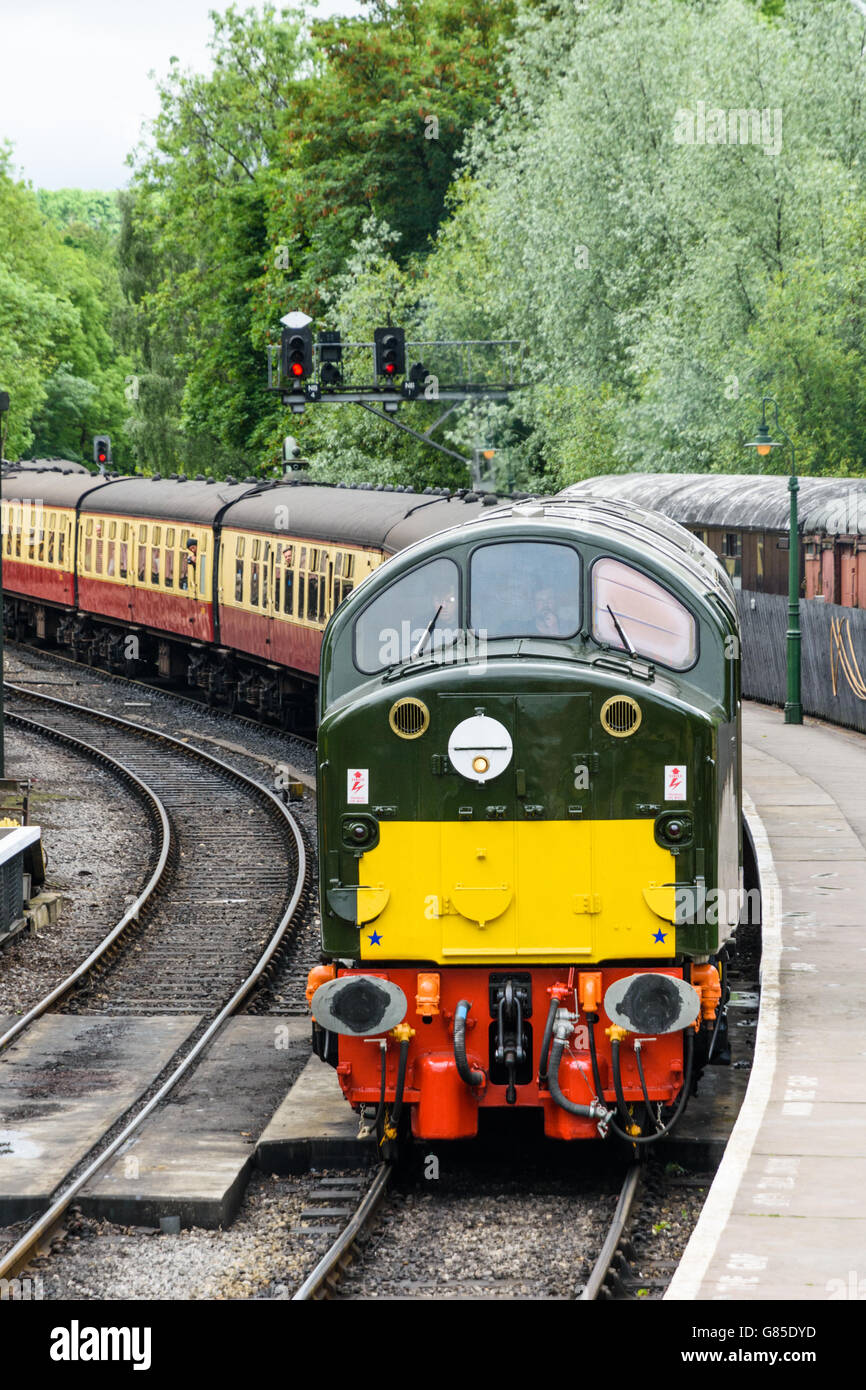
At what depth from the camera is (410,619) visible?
10703 mm

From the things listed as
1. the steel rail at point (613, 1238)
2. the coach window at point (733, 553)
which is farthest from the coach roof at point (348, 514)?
the steel rail at point (613, 1238)

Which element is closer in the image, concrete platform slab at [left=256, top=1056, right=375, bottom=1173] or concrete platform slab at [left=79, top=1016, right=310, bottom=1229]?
concrete platform slab at [left=79, top=1016, right=310, bottom=1229]

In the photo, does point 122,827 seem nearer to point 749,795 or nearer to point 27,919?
point 27,919

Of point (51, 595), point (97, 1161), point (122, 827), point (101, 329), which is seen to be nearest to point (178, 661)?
point (51, 595)

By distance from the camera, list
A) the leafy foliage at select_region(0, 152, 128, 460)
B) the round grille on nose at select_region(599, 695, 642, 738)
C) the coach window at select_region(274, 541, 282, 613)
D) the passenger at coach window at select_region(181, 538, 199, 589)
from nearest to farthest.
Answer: the round grille on nose at select_region(599, 695, 642, 738), the coach window at select_region(274, 541, 282, 613), the passenger at coach window at select_region(181, 538, 199, 589), the leafy foliage at select_region(0, 152, 128, 460)

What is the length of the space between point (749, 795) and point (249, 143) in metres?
53.5

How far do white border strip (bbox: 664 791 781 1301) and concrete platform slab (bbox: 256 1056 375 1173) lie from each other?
90.0 inches

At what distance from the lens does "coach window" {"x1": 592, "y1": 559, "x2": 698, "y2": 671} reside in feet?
34.4

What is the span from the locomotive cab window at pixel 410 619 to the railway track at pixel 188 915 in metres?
3.38

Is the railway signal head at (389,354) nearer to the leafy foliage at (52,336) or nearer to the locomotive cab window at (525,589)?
the locomotive cab window at (525,589)

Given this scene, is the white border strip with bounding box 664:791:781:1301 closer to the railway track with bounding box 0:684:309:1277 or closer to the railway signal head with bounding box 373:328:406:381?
the railway track with bounding box 0:684:309:1277

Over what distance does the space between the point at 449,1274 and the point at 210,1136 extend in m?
2.65

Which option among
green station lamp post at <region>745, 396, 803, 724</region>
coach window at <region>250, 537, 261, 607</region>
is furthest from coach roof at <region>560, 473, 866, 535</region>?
coach window at <region>250, 537, 261, 607</region>

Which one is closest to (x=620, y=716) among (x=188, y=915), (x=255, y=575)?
(x=188, y=915)
